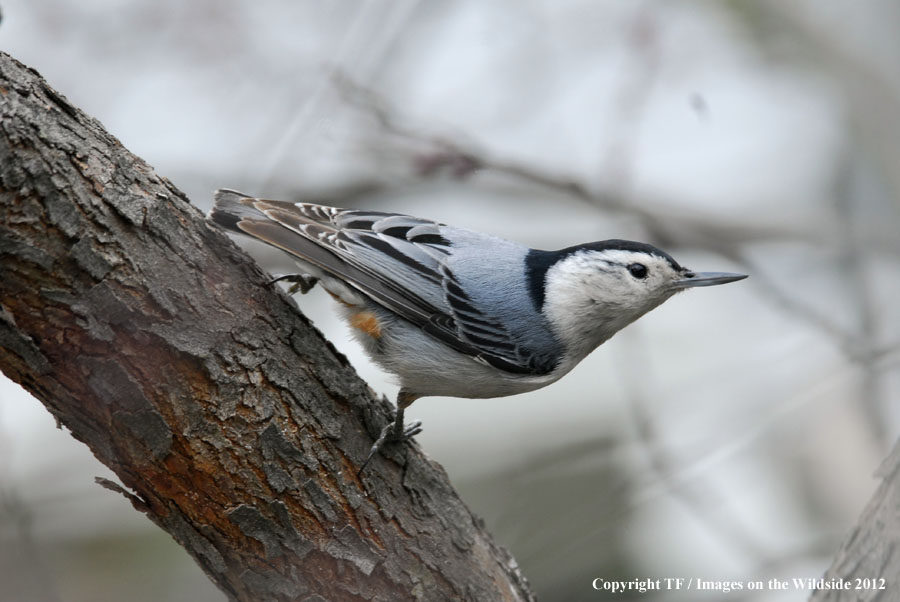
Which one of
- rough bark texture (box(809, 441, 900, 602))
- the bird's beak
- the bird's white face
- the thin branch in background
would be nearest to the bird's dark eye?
the bird's white face

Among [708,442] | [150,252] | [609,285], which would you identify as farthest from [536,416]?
[150,252]

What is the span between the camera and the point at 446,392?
7.79ft

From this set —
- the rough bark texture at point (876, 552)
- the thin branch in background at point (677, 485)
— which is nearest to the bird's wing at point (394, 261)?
the rough bark texture at point (876, 552)

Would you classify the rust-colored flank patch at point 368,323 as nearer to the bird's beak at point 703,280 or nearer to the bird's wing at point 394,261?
the bird's wing at point 394,261

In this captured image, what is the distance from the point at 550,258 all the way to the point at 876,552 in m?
1.29

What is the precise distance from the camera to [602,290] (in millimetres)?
2516

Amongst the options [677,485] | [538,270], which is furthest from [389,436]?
[677,485]

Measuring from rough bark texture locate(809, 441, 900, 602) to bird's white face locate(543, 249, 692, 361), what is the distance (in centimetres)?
90

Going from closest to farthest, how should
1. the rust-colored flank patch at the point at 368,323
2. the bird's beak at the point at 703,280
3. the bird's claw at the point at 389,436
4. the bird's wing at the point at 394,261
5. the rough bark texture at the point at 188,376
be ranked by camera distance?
the rough bark texture at the point at 188,376, the bird's claw at the point at 389,436, the bird's wing at the point at 394,261, the rust-colored flank patch at the point at 368,323, the bird's beak at the point at 703,280

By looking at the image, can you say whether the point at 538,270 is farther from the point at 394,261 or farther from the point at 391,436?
the point at 391,436

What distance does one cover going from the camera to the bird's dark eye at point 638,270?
2484mm

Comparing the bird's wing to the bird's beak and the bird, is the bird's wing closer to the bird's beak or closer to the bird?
the bird

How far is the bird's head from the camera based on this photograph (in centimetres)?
249

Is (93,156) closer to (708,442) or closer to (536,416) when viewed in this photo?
(708,442)
